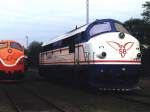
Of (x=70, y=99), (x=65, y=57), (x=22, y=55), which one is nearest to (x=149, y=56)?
(x=22, y=55)

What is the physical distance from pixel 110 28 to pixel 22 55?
11.5 meters

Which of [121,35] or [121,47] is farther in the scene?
[121,35]

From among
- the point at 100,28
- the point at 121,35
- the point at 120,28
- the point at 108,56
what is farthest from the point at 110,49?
the point at 120,28

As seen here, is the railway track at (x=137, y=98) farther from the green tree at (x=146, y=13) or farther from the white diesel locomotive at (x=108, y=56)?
the green tree at (x=146, y=13)

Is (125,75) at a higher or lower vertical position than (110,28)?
lower

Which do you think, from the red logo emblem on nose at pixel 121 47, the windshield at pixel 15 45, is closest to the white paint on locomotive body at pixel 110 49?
the red logo emblem on nose at pixel 121 47

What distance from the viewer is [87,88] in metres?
23.1

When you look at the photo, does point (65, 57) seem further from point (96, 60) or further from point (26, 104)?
point (26, 104)

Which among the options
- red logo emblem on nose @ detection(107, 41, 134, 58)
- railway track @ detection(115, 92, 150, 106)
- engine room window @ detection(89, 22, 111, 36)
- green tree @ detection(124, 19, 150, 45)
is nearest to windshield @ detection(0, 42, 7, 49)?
engine room window @ detection(89, 22, 111, 36)

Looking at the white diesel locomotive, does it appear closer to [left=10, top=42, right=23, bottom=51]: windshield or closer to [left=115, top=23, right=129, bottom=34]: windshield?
[left=115, top=23, right=129, bottom=34]: windshield

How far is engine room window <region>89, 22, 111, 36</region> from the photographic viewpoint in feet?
70.8

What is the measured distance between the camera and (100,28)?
21.8 meters

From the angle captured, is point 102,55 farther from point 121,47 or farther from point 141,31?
point 141,31

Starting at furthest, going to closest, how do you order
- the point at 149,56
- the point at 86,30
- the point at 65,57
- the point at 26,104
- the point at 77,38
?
the point at 149,56, the point at 65,57, the point at 77,38, the point at 86,30, the point at 26,104
